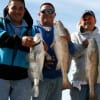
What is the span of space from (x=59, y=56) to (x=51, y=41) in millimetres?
402

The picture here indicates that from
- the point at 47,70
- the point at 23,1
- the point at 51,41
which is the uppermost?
the point at 23,1

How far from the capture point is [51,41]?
9875 millimetres

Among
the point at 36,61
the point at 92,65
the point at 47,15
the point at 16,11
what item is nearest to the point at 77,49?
the point at 92,65

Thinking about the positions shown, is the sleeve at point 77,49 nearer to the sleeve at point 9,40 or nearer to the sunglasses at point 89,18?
the sunglasses at point 89,18

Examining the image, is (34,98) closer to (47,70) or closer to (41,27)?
(47,70)

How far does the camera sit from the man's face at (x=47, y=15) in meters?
9.91

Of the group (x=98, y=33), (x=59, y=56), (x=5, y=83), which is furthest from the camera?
(x=98, y=33)

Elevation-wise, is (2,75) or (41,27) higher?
(41,27)

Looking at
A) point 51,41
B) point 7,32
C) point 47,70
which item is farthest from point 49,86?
point 7,32

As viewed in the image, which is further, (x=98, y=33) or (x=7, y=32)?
(x=98, y=33)

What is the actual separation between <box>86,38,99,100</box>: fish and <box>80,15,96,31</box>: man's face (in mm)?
379

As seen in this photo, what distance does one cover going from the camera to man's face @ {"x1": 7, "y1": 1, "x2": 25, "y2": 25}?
9.16 metres

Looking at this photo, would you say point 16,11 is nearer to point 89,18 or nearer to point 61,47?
point 61,47

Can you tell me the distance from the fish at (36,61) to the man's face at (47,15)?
76cm
